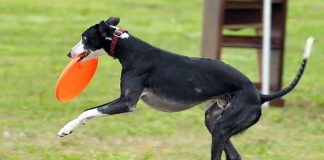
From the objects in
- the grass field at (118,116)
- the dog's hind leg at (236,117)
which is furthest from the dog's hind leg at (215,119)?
the grass field at (118,116)

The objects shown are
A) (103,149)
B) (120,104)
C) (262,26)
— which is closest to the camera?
(120,104)

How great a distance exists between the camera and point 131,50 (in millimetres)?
8523

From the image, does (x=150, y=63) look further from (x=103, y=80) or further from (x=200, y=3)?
(x=200, y=3)

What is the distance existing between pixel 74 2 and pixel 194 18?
347 centimetres

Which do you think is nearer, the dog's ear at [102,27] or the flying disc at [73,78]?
the dog's ear at [102,27]

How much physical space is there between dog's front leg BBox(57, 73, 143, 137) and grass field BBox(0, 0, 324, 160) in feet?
4.15

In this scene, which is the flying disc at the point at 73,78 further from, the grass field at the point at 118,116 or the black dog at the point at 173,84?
the grass field at the point at 118,116

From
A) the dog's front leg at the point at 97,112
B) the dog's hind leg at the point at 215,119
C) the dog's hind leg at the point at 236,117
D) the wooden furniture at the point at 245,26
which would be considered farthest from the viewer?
the wooden furniture at the point at 245,26

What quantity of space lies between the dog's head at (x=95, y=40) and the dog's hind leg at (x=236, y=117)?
3.85 feet

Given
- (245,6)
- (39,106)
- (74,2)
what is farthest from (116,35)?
(74,2)

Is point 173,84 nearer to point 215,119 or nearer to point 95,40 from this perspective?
point 215,119

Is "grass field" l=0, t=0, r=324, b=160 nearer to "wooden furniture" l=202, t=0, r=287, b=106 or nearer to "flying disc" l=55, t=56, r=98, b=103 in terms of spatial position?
"wooden furniture" l=202, t=0, r=287, b=106

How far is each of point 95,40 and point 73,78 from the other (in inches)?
29.3

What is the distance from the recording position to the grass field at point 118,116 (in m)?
10.2
